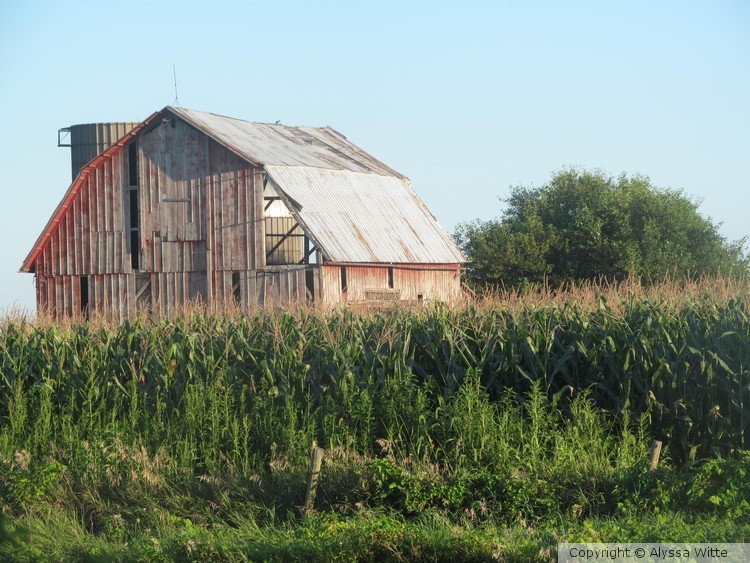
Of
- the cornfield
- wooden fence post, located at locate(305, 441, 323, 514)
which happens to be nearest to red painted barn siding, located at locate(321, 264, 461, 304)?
the cornfield

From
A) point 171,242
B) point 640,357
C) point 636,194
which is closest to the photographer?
point 640,357

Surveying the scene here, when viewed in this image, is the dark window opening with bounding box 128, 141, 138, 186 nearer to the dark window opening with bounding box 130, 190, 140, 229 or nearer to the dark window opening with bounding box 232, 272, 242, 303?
the dark window opening with bounding box 130, 190, 140, 229

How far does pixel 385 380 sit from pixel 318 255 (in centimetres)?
1286

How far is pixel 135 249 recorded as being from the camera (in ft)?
90.4

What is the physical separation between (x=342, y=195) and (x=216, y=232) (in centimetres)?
411

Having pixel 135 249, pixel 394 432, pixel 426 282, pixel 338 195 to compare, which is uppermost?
pixel 338 195

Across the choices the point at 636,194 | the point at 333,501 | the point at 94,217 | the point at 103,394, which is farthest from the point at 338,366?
the point at 636,194

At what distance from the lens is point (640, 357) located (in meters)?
11.3

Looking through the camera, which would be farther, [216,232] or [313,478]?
[216,232]

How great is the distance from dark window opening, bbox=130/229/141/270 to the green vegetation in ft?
41.4

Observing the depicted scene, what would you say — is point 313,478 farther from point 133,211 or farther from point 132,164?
point 132,164

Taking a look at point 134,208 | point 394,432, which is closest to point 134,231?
point 134,208

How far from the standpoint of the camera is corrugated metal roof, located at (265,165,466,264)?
83.8 ft

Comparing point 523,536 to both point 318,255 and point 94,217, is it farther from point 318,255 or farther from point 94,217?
point 94,217
